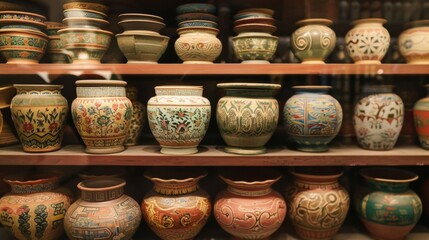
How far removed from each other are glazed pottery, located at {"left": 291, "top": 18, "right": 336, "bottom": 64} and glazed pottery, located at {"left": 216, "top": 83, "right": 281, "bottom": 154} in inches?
9.1

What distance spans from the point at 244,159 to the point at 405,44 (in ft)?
2.93

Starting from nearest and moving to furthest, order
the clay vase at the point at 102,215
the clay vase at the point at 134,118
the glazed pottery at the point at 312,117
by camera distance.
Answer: the clay vase at the point at 102,215 → the glazed pottery at the point at 312,117 → the clay vase at the point at 134,118

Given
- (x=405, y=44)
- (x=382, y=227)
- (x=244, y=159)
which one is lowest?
(x=382, y=227)

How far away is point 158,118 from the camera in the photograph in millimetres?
1192

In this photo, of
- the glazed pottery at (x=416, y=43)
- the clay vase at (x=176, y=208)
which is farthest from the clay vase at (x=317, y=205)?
the glazed pottery at (x=416, y=43)

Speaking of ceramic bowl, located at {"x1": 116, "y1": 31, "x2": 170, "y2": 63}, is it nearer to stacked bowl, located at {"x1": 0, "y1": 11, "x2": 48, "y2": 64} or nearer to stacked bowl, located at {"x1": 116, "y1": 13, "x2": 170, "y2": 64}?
stacked bowl, located at {"x1": 116, "y1": 13, "x2": 170, "y2": 64}

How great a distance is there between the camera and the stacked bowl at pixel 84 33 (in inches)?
48.8

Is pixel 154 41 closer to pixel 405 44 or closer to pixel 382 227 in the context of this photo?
pixel 405 44

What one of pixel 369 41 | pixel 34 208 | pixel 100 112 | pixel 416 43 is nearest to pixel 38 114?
pixel 100 112

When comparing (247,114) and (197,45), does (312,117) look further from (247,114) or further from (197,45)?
(197,45)

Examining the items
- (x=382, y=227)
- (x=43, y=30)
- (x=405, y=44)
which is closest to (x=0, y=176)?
(x=43, y=30)

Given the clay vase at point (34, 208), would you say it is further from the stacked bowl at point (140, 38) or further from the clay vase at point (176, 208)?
the stacked bowl at point (140, 38)

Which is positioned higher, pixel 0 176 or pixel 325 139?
pixel 325 139

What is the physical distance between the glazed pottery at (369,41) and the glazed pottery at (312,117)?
23 centimetres
